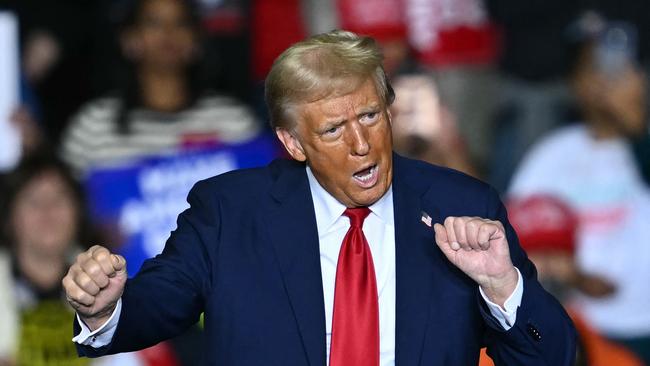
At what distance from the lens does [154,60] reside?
17.3ft

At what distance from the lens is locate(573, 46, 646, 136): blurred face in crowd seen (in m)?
5.35

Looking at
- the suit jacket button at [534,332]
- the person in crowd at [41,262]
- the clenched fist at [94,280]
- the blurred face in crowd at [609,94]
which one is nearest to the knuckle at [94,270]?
the clenched fist at [94,280]

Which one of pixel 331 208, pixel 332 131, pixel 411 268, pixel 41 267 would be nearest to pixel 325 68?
pixel 332 131

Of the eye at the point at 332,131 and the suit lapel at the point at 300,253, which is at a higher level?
the eye at the point at 332,131

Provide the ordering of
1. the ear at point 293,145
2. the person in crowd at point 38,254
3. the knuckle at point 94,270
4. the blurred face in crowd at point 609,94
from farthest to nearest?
the blurred face in crowd at point 609,94, the person in crowd at point 38,254, the ear at point 293,145, the knuckle at point 94,270

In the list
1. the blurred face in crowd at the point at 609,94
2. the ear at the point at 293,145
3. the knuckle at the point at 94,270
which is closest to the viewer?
the knuckle at the point at 94,270

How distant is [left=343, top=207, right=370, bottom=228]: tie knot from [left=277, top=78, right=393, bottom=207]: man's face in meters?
0.01

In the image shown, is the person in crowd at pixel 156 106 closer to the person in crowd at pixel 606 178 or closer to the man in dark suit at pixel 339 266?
the person in crowd at pixel 606 178

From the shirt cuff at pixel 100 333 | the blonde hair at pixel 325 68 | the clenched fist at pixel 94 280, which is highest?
the blonde hair at pixel 325 68

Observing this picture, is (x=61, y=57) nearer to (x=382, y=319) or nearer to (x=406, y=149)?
(x=406, y=149)

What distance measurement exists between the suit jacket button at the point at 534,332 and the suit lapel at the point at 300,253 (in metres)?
0.35

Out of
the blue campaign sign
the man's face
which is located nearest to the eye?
the man's face

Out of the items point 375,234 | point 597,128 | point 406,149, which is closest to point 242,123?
point 406,149

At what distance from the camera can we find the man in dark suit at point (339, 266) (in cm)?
227
